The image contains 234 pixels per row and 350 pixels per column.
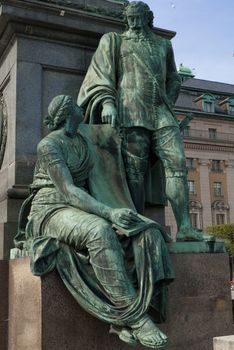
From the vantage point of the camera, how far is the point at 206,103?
6362cm

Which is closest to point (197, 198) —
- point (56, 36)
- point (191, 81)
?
point (191, 81)

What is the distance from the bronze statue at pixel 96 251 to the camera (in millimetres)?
4480

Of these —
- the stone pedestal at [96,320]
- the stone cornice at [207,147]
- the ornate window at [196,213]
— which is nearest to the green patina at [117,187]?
the stone pedestal at [96,320]

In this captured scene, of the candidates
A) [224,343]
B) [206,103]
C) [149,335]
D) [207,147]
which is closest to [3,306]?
[149,335]

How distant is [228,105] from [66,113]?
203 ft

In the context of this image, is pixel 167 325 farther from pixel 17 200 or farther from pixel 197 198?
pixel 197 198

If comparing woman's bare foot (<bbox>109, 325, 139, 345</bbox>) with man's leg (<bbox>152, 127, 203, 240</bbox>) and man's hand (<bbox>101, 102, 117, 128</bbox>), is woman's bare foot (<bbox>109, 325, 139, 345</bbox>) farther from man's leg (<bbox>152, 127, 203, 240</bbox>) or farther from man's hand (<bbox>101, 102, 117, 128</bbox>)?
man's hand (<bbox>101, 102, 117, 128</bbox>)

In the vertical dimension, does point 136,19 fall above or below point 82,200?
above

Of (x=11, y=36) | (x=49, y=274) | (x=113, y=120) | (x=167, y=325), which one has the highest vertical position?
(x=11, y=36)

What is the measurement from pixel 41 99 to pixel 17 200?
137cm

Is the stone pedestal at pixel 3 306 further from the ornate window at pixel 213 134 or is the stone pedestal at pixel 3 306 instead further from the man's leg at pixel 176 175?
the ornate window at pixel 213 134

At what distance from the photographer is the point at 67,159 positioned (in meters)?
5.28

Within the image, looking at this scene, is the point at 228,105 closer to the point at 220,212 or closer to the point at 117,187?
the point at 220,212

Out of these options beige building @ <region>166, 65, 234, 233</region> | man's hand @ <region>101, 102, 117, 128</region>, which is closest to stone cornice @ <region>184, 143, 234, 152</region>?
beige building @ <region>166, 65, 234, 233</region>
